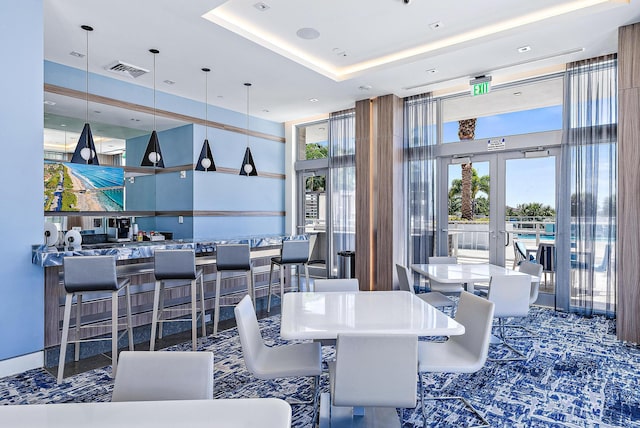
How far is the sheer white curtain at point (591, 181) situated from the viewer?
5.07 metres

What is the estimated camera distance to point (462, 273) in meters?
4.45

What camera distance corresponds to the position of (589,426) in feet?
8.48

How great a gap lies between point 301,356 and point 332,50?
4080mm

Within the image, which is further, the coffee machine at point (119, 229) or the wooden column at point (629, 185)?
the coffee machine at point (119, 229)

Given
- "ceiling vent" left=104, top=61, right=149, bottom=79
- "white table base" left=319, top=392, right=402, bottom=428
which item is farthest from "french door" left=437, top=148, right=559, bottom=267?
"ceiling vent" left=104, top=61, right=149, bottom=79

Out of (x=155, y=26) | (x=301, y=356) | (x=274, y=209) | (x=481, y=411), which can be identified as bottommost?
(x=481, y=411)

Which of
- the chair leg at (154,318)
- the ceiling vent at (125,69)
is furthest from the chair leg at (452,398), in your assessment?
the ceiling vent at (125,69)

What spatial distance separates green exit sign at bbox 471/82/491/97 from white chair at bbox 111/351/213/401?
5.39 meters

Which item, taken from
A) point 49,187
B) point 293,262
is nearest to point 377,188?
point 293,262

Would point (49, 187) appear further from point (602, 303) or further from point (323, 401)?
point (602, 303)

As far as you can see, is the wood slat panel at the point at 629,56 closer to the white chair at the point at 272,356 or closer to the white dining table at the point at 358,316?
the white dining table at the point at 358,316

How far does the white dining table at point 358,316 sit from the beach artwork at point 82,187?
4619mm

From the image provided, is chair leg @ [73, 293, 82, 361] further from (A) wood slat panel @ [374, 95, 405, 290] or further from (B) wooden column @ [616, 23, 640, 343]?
(B) wooden column @ [616, 23, 640, 343]

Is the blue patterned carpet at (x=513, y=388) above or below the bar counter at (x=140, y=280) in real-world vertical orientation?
below
